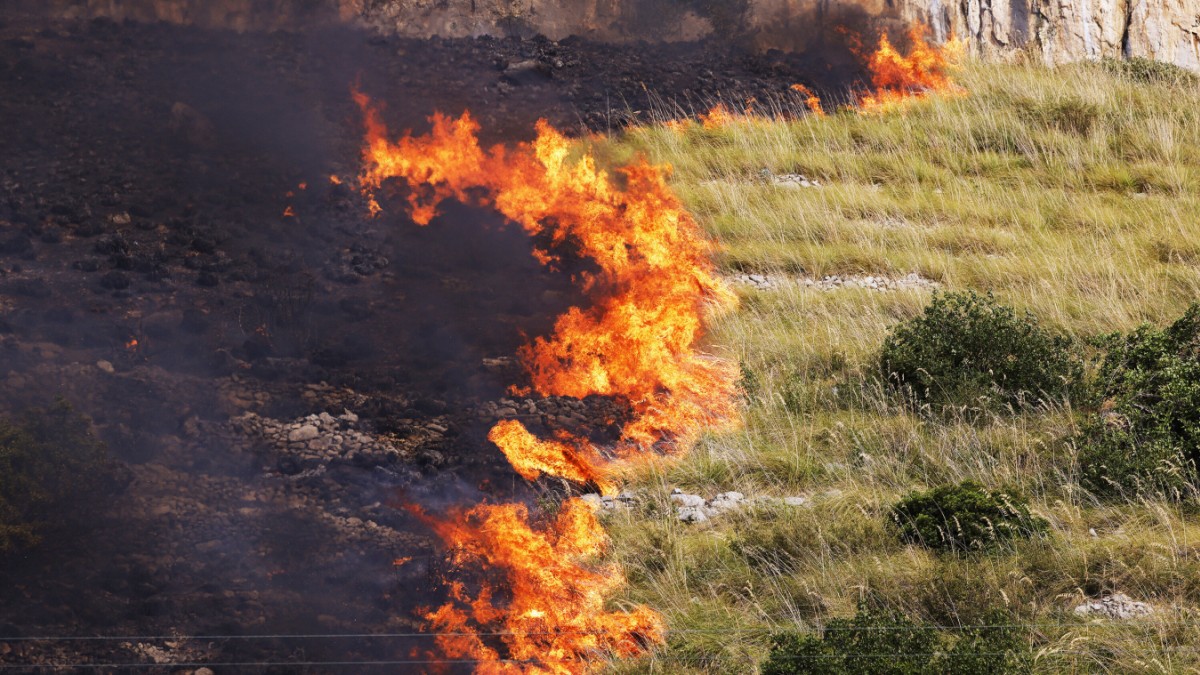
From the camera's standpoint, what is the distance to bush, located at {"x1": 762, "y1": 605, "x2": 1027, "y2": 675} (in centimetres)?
593

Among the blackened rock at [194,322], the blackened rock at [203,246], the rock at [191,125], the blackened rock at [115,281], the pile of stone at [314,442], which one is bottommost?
the pile of stone at [314,442]

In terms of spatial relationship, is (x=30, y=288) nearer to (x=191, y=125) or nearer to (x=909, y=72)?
(x=191, y=125)

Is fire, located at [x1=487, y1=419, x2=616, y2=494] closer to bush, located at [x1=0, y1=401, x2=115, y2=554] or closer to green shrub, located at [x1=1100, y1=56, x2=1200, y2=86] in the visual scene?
bush, located at [x1=0, y1=401, x2=115, y2=554]

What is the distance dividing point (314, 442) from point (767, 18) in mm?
9611

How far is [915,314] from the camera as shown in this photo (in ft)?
34.8

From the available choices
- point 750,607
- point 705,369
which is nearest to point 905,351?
point 705,369

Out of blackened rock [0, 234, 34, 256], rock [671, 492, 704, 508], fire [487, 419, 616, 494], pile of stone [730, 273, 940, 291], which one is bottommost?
rock [671, 492, 704, 508]

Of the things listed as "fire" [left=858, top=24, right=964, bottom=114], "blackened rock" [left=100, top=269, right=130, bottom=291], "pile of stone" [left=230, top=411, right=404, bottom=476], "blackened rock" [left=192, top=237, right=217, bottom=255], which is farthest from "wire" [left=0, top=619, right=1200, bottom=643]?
"fire" [left=858, top=24, right=964, bottom=114]

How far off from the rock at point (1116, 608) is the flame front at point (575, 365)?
2.41m

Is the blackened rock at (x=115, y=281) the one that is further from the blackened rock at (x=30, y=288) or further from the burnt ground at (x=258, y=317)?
the blackened rock at (x=30, y=288)

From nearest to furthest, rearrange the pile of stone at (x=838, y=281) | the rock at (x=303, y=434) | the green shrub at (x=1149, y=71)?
the rock at (x=303, y=434), the pile of stone at (x=838, y=281), the green shrub at (x=1149, y=71)

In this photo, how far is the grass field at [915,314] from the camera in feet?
22.4

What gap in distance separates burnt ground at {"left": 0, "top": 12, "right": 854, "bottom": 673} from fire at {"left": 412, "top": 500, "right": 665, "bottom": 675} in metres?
0.25

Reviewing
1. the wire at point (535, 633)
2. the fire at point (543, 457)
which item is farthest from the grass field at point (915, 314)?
the fire at point (543, 457)
